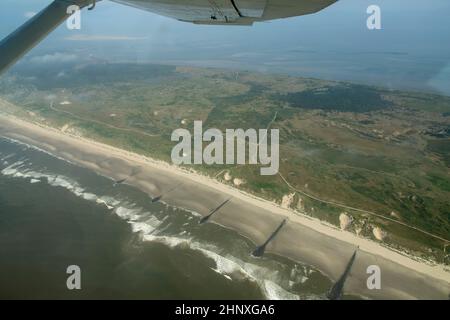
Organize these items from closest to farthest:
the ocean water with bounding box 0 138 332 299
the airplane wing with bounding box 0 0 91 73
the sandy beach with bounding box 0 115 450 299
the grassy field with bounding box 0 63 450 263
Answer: the airplane wing with bounding box 0 0 91 73 → the ocean water with bounding box 0 138 332 299 → the sandy beach with bounding box 0 115 450 299 → the grassy field with bounding box 0 63 450 263

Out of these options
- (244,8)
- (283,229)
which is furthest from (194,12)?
(283,229)

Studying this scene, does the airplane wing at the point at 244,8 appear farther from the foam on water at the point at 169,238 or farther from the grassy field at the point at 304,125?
the grassy field at the point at 304,125

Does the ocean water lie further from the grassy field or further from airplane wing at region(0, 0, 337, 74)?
airplane wing at region(0, 0, 337, 74)

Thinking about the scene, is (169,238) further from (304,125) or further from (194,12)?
(304,125)

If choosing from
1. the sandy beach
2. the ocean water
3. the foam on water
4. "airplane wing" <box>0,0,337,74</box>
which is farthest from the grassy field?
"airplane wing" <box>0,0,337,74</box>

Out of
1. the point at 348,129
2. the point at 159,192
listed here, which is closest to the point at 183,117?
the point at 159,192

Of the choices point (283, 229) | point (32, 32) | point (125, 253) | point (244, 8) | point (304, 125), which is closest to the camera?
point (244, 8)
